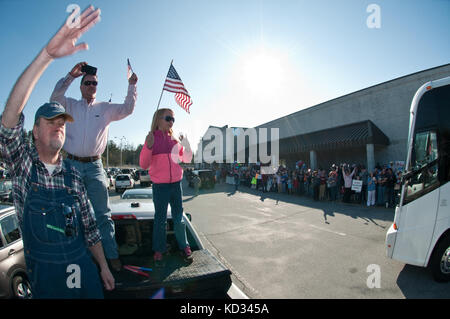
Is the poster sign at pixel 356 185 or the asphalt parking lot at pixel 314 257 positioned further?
the poster sign at pixel 356 185

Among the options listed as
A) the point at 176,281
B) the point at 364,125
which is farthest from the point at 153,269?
the point at 364,125

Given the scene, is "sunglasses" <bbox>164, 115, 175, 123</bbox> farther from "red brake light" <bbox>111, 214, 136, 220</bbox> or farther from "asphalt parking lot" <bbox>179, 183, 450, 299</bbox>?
"asphalt parking lot" <bbox>179, 183, 450, 299</bbox>

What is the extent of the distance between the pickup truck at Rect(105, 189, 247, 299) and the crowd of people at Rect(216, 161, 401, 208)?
7391mm

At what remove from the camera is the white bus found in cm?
366

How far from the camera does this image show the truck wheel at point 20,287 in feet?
10.3

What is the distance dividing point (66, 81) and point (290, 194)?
16230mm

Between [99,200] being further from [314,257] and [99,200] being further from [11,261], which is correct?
[314,257]

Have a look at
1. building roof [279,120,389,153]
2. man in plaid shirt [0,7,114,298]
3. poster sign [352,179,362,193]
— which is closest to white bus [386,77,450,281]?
man in plaid shirt [0,7,114,298]

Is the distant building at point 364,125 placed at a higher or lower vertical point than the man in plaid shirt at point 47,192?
higher

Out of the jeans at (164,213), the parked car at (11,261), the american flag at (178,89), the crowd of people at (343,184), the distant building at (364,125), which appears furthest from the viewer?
the distant building at (364,125)

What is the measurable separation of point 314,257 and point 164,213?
12.3ft

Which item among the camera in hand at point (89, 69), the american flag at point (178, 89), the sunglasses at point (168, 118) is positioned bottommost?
the sunglasses at point (168, 118)

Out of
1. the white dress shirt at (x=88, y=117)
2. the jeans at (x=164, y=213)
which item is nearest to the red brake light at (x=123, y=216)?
the jeans at (x=164, y=213)

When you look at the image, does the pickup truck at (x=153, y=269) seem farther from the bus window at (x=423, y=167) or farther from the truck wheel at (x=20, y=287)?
the bus window at (x=423, y=167)
